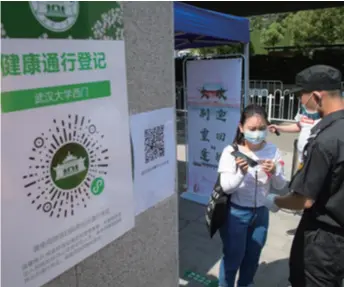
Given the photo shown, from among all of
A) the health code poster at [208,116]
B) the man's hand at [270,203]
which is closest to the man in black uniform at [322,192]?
the man's hand at [270,203]

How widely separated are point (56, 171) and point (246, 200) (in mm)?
1433

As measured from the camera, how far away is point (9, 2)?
43.4 inches

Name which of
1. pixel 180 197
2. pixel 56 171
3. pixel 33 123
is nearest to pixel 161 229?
pixel 56 171

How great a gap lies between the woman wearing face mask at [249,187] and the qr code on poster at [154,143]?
1.92 ft

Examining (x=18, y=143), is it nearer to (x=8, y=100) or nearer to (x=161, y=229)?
(x=8, y=100)

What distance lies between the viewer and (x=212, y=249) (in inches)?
139

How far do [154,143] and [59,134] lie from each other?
66 cm

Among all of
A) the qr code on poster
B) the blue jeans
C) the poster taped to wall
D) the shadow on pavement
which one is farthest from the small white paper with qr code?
the shadow on pavement

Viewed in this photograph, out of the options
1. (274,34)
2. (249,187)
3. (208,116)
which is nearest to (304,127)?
(208,116)

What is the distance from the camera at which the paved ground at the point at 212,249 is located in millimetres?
3098

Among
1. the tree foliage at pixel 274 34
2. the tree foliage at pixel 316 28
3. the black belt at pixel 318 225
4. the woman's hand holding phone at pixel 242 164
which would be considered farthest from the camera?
the tree foliage at pixel 274 34

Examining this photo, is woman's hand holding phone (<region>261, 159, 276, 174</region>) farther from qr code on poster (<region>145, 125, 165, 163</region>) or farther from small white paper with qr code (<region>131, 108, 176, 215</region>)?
qr code on poster (<region>145, 125, 165, 163</region>)

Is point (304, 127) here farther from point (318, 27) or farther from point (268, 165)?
point (318, 27)

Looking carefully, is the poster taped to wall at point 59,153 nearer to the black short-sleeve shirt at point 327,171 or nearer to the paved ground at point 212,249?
the black short-sleeve shirt at point 327,171
